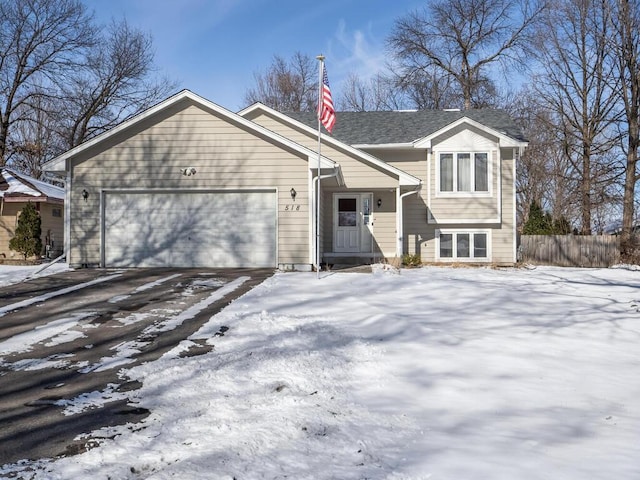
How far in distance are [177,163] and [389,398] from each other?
409 inches

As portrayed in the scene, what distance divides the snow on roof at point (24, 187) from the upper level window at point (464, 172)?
15.0 metres

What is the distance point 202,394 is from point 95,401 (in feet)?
2.97

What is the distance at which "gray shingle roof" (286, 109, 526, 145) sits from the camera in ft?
56.6

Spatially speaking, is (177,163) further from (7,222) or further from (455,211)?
(7,222)

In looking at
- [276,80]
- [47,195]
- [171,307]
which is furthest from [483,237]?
[276,80]

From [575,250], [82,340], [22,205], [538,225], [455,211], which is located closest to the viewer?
[82,340]

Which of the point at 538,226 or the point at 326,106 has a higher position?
the point at 326,106

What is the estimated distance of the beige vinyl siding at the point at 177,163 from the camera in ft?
42.1

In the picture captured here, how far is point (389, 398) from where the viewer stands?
13.8ft

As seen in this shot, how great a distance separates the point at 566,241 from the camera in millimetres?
18938

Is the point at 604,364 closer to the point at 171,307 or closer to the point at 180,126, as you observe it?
the point at 171,307

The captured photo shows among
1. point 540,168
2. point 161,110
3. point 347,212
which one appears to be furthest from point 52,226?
point 540,168

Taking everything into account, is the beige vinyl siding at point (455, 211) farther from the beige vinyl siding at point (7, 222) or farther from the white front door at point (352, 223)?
the beige vinyl siding at point (7, 222)

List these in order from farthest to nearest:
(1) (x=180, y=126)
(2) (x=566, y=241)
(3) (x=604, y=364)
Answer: (2) (x=566, y=241) < (1) (x=180, y=126) < (3) (x=604, y=364)
